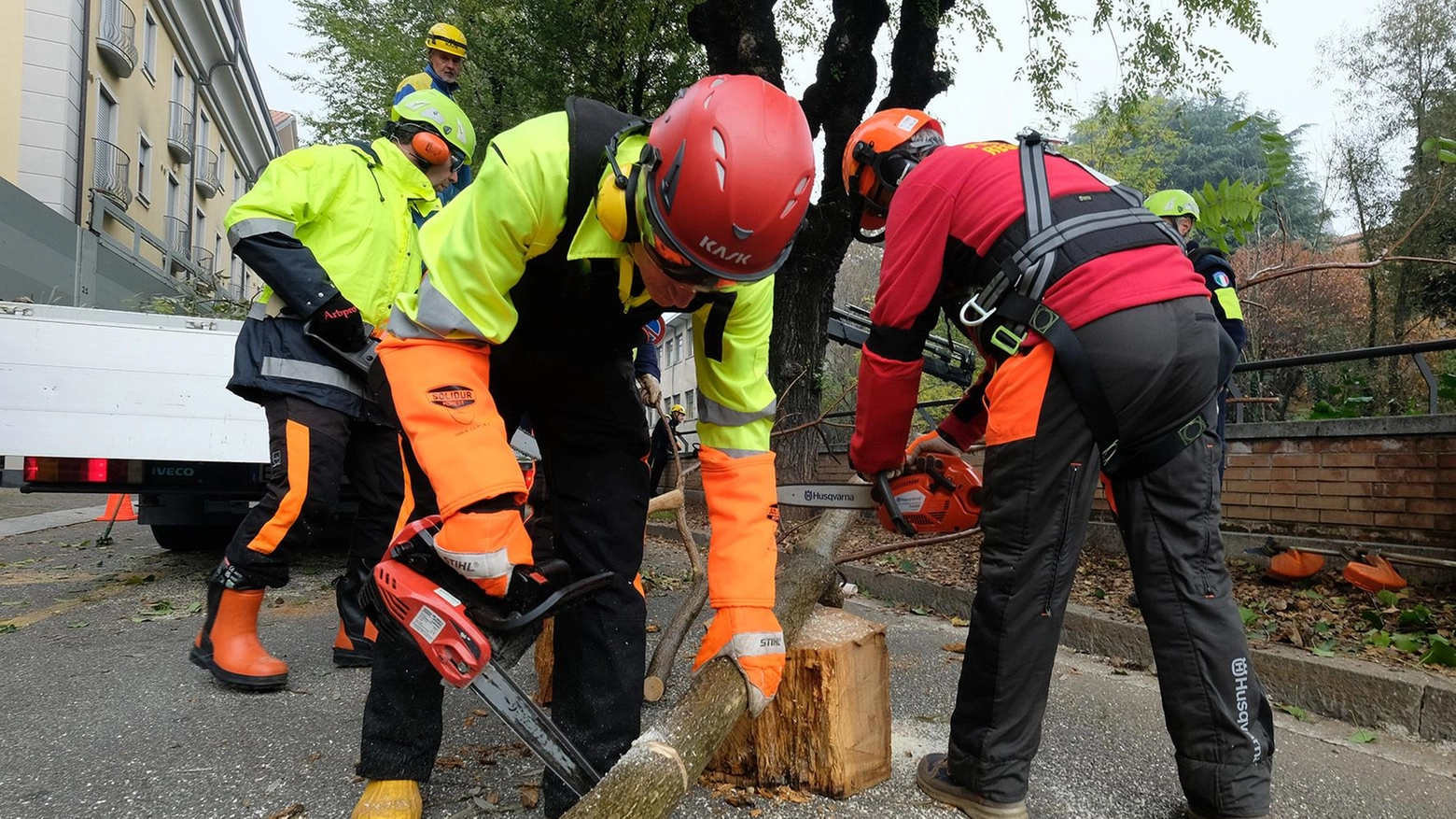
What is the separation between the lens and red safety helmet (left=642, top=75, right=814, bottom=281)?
1474 mm

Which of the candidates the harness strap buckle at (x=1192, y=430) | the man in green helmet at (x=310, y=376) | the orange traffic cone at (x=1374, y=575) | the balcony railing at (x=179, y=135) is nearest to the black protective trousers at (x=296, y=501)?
the man in green helmet at (x=310, y=376)

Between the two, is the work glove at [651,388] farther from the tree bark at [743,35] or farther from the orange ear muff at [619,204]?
the tree bark at [743,35]

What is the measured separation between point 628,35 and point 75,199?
12151mm

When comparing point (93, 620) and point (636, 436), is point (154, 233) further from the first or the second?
point (636, 436)

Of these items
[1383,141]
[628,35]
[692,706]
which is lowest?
[692,706]

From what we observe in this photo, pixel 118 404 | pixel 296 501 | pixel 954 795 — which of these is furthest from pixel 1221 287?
pixel 118 404

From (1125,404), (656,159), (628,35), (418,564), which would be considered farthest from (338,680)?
(628,35)

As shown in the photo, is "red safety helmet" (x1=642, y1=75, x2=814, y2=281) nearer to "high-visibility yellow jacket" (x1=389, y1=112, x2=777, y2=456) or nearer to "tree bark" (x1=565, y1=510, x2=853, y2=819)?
"high-visibility yellow jacket" (x1=389, y1=112, x2=777, y2=456)

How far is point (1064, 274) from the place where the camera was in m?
1.92

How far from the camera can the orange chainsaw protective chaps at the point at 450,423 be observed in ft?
5.03

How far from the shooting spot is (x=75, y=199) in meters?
14.2

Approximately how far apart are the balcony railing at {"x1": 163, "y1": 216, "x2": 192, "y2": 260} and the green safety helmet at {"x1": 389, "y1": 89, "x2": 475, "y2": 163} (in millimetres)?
20820

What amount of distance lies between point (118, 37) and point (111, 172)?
260 centimetres

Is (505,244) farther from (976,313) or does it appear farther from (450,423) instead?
(976,313)
